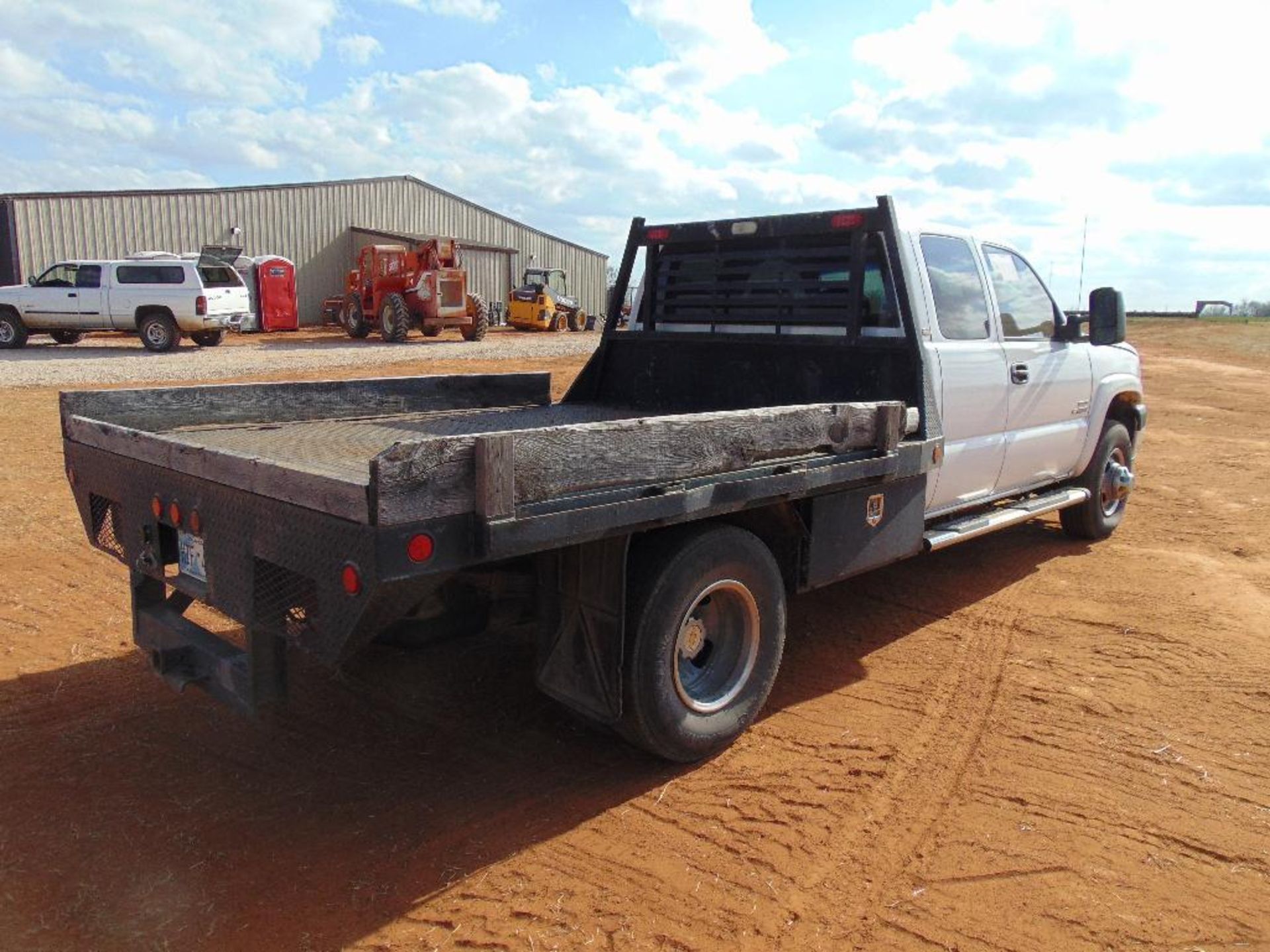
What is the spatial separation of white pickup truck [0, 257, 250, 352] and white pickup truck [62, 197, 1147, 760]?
18280 millimetres

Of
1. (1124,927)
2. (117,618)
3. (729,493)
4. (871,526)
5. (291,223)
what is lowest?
(1124,927)

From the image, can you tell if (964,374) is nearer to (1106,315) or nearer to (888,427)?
(888,427)

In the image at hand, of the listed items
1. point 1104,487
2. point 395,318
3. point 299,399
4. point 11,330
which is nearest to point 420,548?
point 299,399

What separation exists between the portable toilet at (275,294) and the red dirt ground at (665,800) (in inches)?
1041

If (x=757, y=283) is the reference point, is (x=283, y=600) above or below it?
below

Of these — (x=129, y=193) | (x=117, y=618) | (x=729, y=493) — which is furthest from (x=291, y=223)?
(x=729, y=493)

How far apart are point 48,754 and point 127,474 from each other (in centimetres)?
116

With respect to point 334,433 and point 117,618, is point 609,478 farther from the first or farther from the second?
point 117,618

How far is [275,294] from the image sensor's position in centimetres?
3058

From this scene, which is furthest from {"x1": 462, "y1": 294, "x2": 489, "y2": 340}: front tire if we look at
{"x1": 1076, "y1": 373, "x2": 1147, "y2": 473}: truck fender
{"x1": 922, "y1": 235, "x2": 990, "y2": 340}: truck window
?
{"x1": 922, "y1": 235, "x2": 990, "y2": 340}: truck window

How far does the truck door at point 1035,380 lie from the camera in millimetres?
5840

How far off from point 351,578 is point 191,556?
3.52 ft

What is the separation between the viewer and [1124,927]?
118 inches

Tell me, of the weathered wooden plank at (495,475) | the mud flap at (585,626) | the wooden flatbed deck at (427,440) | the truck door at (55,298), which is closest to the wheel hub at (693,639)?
the mud flap at (585,626)
